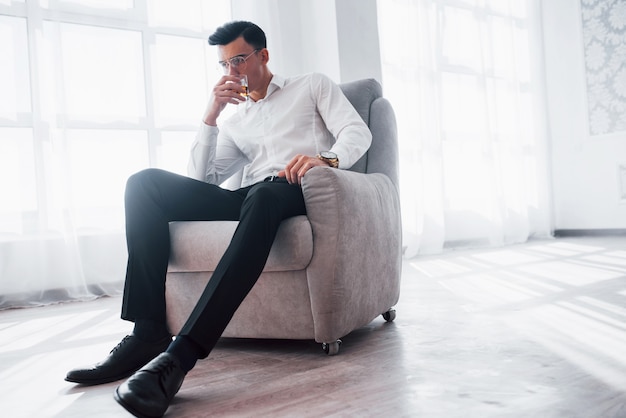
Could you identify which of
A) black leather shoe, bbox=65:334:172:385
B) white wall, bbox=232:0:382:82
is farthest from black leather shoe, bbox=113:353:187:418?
white wall, bbox=232:0:382:82

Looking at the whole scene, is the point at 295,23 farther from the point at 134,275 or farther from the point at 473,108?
the point at 134,275

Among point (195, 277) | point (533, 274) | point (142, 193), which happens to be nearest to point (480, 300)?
point (533, 274)

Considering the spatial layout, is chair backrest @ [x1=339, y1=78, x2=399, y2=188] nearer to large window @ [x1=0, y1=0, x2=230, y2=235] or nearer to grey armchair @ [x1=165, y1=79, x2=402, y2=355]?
grey armchair @ [x1=165, y1=79, x2=402, y2=355]

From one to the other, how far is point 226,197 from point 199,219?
0.35 feet

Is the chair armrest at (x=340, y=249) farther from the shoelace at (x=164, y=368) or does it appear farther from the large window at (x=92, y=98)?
the large window at (x=92, y=98)

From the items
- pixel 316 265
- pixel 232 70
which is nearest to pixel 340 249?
pixel 316 265

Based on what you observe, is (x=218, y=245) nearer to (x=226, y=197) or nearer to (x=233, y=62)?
(x=226, y=197)

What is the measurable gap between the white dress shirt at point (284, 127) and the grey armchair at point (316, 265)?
24 cm

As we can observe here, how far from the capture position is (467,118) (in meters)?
5.03

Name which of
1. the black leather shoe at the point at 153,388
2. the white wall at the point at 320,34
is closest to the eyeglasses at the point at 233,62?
the black leather shoe at the point at 153,388

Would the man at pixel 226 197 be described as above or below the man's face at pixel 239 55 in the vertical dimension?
below

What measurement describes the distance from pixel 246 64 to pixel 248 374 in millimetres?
1018

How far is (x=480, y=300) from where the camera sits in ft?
7.27

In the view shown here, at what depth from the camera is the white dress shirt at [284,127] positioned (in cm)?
185
